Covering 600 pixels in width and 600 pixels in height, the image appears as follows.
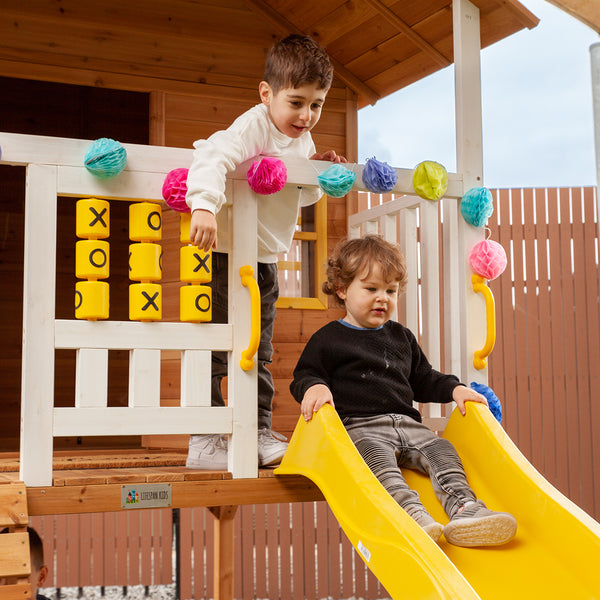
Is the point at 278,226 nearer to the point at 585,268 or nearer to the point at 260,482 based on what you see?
the point at 260,482

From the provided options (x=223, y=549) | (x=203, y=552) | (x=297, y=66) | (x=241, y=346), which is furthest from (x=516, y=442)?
(x=297, y=66)

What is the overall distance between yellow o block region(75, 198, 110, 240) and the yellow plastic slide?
92 centimetres

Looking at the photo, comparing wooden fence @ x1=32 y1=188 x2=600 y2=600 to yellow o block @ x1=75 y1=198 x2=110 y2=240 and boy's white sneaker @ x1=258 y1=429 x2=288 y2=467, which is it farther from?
yellow o block @ x1=75 y1=198 x2=110 y2=240

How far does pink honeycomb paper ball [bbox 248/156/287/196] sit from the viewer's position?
2.80 m

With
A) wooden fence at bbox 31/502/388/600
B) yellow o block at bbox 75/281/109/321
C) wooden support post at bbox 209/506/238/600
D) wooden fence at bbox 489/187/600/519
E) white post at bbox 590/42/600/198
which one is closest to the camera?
yellow o block at bbox 75/281/109/321


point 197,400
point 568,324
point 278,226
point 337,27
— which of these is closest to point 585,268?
point 568,324

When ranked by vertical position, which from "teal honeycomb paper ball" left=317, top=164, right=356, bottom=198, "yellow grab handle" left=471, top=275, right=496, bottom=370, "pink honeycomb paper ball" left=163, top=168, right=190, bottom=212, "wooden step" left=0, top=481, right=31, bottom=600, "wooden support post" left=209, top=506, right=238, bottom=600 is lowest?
"wooden support post" left=209, top=506, right=238, bottom=600

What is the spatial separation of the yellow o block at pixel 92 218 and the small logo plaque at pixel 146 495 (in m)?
0.83

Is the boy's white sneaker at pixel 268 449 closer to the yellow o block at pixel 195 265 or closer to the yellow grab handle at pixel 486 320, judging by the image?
the yellow o block at pixel 195 265

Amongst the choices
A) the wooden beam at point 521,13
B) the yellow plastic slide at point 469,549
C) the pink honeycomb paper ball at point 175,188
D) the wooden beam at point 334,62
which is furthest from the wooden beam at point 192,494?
the wooden beam at point 334,62

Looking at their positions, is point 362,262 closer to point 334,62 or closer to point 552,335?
point 334,62

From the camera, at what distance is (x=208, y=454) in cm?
294

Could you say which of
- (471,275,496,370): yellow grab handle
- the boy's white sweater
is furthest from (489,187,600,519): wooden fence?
the boy's white sweater

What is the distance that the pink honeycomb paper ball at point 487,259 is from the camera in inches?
127
